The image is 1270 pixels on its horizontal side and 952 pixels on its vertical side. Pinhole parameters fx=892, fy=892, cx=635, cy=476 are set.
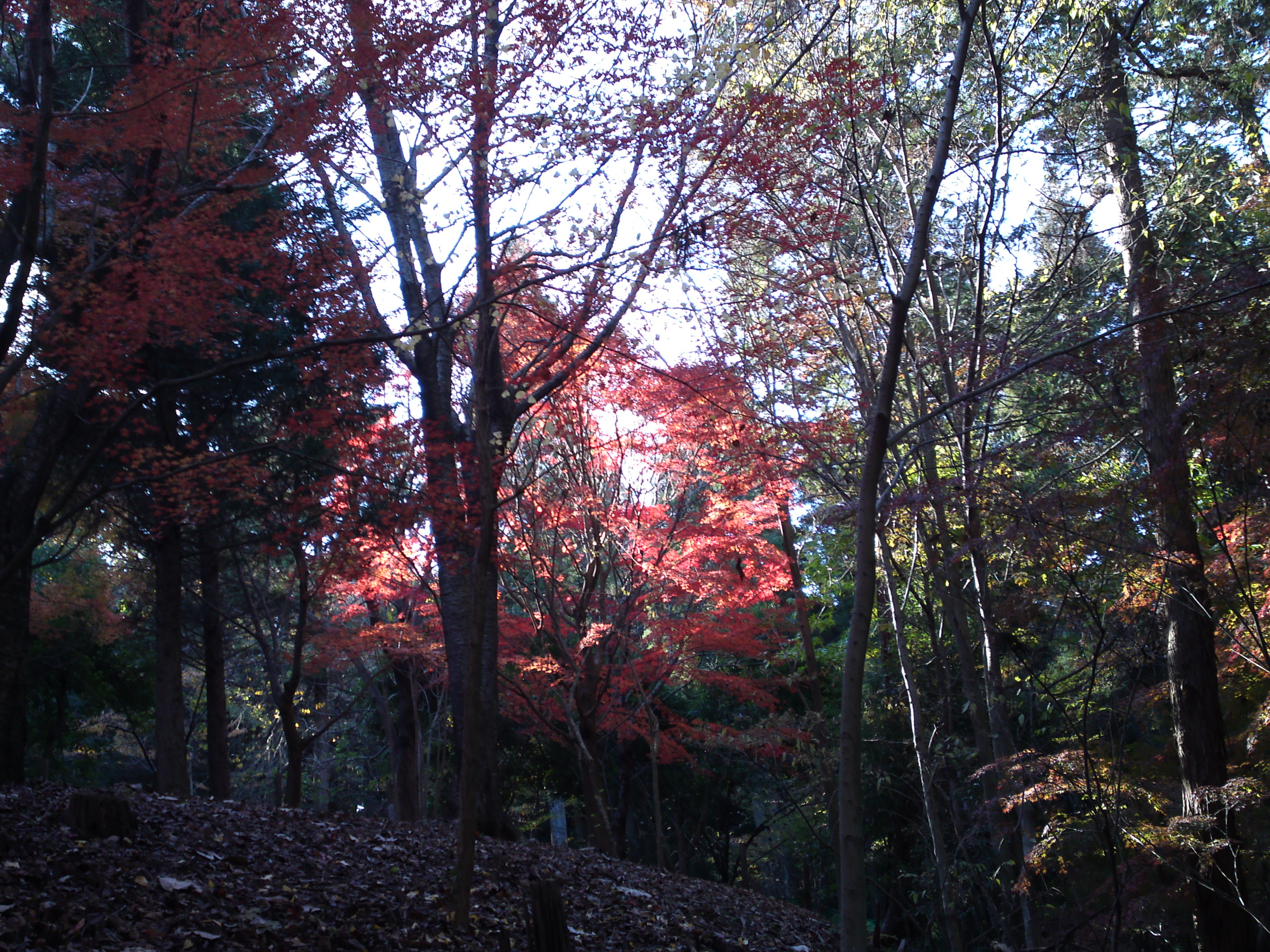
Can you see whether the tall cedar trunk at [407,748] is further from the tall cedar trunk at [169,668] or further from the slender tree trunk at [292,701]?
the slender tree trunk at [292,701]

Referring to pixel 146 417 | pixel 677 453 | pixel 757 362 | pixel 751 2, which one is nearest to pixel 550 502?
pixel 677 453

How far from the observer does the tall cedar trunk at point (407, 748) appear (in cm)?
1441

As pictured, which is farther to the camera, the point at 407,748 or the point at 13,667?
the point at 407,748

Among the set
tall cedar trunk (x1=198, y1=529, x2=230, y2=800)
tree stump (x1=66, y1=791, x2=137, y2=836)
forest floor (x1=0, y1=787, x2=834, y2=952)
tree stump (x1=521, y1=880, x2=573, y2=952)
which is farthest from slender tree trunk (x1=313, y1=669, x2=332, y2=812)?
tree stump (x1=521, y1=880, x2=573, y2=952)

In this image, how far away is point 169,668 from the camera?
10672mm

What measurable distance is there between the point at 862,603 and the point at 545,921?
2394 millimetres

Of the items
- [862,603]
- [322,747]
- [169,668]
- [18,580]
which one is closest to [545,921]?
[862,603]

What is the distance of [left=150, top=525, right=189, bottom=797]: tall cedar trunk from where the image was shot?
1066cm

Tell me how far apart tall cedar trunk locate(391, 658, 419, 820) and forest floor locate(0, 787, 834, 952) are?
6155 mm

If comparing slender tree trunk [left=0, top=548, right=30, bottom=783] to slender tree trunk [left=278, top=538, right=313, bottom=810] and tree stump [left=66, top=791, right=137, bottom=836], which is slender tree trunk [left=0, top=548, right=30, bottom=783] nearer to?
slender tree trunk [left=278, top=538, right=313, bottom=810]

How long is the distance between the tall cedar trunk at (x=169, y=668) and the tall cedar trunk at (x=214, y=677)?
1406 millimetres

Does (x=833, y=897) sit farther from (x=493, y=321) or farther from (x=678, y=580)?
(x=493, y=321)

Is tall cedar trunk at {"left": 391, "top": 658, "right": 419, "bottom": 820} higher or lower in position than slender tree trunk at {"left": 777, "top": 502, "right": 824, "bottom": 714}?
lower

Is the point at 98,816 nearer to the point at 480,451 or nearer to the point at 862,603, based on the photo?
the point at 480,451
